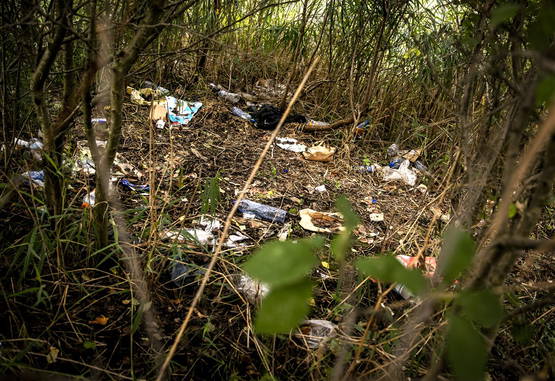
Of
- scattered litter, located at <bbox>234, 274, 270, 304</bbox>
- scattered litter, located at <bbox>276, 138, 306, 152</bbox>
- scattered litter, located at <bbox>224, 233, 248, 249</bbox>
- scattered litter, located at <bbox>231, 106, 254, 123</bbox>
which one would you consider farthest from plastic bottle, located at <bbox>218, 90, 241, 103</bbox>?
scattered litter, located at <bbox>234, 274, 270, 304</bbox>

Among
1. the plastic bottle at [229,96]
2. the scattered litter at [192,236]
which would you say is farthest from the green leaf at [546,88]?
the plastic bottle at [229,96]

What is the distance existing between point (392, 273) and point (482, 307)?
4.4 inches

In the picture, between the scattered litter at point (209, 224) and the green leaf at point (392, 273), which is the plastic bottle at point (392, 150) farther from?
the green leaf at point (392, 273)

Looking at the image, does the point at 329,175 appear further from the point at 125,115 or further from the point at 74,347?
the point at 74,347

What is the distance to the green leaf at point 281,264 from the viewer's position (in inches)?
15.4

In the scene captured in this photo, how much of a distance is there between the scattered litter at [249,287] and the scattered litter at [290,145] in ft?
5.51

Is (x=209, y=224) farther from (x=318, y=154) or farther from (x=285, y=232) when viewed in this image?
(x=318, y=154)

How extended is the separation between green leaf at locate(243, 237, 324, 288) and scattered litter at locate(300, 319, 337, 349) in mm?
809

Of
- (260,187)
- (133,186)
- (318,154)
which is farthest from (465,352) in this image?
(318,154)

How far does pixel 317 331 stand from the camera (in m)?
1.22

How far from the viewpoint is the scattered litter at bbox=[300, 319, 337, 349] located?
1155mm

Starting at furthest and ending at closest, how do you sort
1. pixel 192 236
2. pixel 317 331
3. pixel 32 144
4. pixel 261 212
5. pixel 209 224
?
pixel 261 212 → pixel 209 224 → pixel 32 144 → pixel 192 236 → pixel 317 331

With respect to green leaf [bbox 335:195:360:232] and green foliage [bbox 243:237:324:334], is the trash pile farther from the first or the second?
green foliage [bbox 243:237:324:334]

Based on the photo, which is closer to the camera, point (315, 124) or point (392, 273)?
point (392, 273)
